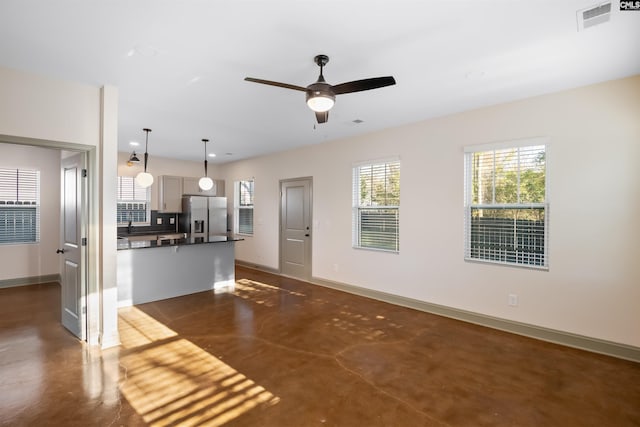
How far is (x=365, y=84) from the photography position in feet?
8.02

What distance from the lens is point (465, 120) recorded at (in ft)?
13.5

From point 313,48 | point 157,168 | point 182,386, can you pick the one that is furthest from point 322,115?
point 157,168

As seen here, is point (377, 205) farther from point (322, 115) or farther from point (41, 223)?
point (41, 223)

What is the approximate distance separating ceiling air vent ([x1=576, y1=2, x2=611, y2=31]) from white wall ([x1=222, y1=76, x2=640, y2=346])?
55.0 inches

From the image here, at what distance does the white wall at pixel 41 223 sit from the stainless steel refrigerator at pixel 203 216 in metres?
2.37

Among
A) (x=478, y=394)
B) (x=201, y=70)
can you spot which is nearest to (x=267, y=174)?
(x=201, y=70)

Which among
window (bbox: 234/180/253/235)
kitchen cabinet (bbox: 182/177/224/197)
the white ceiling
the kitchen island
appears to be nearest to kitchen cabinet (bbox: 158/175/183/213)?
kitchen cabinet (bbox: 182/177/224/197)

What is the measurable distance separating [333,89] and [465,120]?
2412mm

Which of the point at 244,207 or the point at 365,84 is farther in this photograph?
the point at 244,207

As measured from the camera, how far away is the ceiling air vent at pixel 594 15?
6.71ft

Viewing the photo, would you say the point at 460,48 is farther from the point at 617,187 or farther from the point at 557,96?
the point at 617,187

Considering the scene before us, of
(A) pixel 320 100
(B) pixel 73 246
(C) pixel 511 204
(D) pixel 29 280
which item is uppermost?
(A) pixel 320 100

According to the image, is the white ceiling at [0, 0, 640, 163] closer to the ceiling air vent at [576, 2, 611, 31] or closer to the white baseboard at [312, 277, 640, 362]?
the ceiling air vent at [576, 2, 611, 31]

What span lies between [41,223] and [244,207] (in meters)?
3.93
